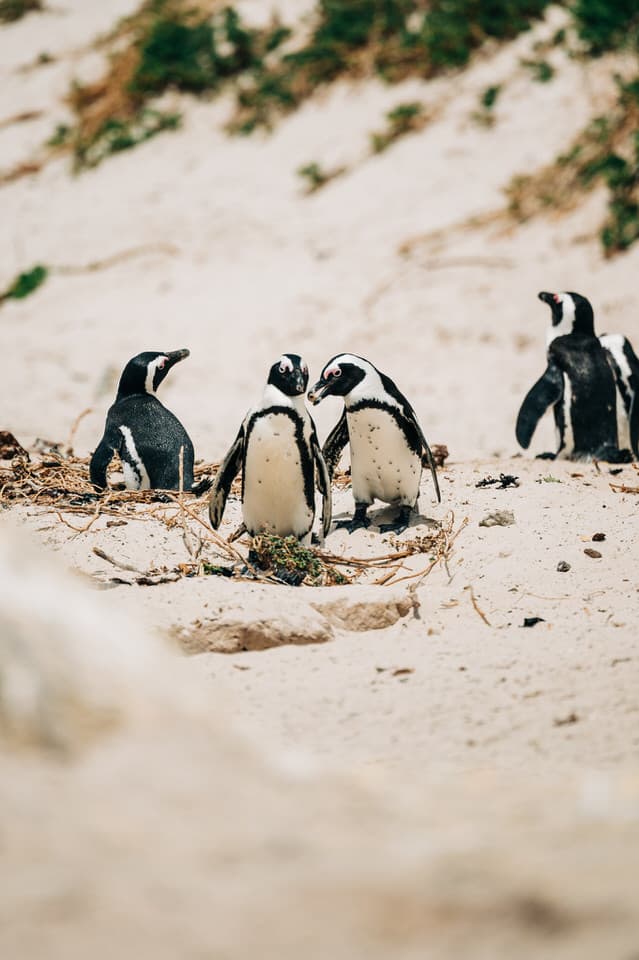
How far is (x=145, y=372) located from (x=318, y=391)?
1068mm

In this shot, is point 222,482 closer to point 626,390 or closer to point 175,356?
point 175,356

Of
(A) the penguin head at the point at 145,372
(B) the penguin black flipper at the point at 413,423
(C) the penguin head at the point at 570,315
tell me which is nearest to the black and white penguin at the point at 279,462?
(B) the penguin black flipper at the point at 413,423

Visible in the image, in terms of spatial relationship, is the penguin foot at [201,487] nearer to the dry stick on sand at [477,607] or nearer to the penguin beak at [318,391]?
the penguin beak at [318,391]

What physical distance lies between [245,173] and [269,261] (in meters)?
2.13

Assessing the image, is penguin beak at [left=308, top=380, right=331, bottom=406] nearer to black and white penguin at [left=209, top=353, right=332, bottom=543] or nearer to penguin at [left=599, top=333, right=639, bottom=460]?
black and white penguin at [left=209, top=353, right=332, bottom=543]

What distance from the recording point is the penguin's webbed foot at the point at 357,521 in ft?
17.3

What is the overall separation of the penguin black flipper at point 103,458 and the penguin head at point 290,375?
1.06m

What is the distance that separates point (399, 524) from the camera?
5.23m

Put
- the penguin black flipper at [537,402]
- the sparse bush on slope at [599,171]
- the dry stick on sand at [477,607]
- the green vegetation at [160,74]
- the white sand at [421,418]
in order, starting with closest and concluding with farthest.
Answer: the white sand at [421,418], the dry stick on sand at [477,607], the penguin black flipper at [537,402], the sparse bush on slope at [599,171], the green vegetation at [160,74]

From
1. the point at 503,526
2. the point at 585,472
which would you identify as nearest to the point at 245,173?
the point at 585,472

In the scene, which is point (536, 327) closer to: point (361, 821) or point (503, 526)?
point (503, 526)

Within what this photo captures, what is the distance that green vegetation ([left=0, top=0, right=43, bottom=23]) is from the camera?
19.0 metres

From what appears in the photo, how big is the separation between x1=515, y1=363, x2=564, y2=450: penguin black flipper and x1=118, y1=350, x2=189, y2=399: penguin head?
6.62ft

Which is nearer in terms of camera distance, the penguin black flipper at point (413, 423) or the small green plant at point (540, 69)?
the penguin black flipper at point (413, 423)
